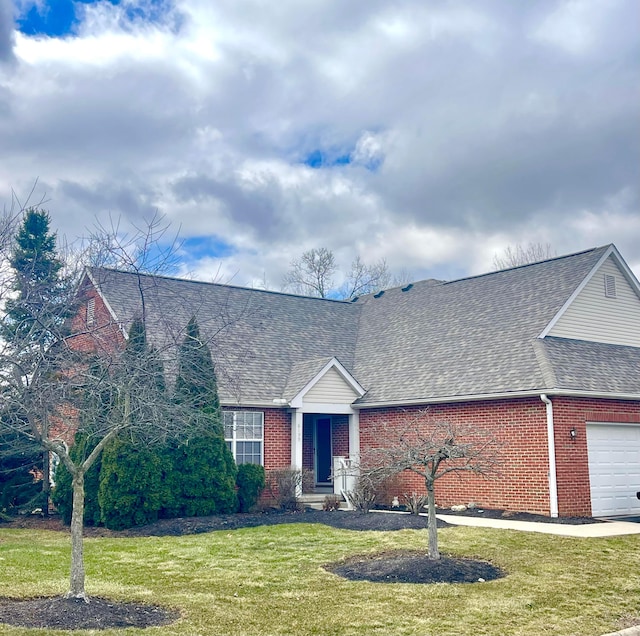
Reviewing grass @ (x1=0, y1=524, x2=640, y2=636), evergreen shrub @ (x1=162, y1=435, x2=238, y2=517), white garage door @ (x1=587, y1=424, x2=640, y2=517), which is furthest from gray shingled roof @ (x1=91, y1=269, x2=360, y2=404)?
white garage door @ (x1=587, y1=424, x2=640, y2=517)

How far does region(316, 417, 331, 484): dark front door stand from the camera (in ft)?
73.0

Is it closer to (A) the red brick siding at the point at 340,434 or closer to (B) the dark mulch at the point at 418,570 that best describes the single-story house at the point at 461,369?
(A) the red brick siding at the point at 340,434

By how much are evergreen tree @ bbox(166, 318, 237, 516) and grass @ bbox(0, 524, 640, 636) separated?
252 centimetres

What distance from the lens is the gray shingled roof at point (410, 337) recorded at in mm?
17578

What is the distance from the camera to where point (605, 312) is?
19562 millimetres

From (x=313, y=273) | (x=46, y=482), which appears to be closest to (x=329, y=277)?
(x=313, y=273)

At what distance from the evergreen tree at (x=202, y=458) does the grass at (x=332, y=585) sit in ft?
8.28

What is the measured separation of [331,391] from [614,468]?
24.8 feet

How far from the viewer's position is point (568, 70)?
16.2m

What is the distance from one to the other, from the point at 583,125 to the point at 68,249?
1334cm

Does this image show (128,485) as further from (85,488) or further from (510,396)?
(510,396)

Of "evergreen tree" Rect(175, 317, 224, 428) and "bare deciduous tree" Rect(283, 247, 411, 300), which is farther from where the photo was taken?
"bare deciduous tree" Rect(283, 247, 411, 300)

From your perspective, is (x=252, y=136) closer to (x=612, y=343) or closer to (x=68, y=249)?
(x=68, y=249)

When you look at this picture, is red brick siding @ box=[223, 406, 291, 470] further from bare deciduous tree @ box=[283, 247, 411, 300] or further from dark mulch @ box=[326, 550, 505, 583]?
bare deciduous tree @ box=[283, 247, 411, 300]
